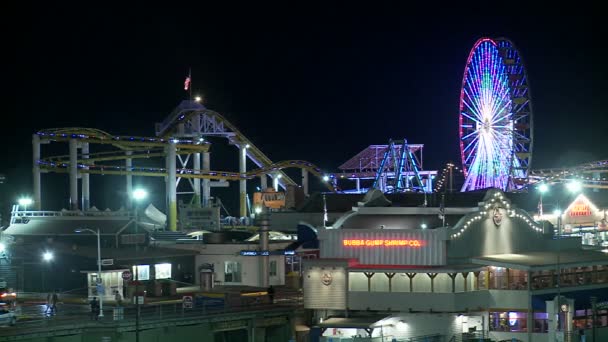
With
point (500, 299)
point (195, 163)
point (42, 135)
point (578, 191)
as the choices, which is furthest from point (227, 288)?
point (195, 163)

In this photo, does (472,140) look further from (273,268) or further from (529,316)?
(529,316)

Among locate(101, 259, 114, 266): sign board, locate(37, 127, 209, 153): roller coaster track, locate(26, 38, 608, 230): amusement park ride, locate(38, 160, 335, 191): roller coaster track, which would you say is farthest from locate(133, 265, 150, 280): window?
locate(38, 160, 335, 191): roller coaster track

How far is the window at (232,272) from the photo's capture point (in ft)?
202

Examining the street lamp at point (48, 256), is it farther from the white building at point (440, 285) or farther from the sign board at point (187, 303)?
the white building at point (440, 285)

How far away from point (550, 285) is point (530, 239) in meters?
4.58

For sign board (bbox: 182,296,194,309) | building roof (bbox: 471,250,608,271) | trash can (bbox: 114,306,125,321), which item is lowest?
trash can (bbox: 114,306,125,321)

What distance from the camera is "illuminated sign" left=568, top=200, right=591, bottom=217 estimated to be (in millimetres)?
86775

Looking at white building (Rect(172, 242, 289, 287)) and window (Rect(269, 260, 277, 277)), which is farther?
window (Rect(269, 260, 277, 277))

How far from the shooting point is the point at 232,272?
203 ft

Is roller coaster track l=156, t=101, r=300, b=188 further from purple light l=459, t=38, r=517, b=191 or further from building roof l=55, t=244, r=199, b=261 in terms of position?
building roof l=55, t=244, r=199, b=261

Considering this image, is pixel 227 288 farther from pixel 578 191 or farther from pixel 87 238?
pixel 578 191

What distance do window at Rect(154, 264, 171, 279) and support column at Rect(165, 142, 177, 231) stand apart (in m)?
28.3

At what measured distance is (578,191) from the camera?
92.1m

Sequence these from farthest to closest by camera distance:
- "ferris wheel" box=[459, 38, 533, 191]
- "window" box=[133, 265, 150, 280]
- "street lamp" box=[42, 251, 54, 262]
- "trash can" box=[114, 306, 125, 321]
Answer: "ferris wheel" box=[459, 38, 533, 191] → "street lamp" box=[42, 251, 54, 262] → "window" box=[133, 265, 150, 280] → "trash can" box=[114, 306, 125, 321]
